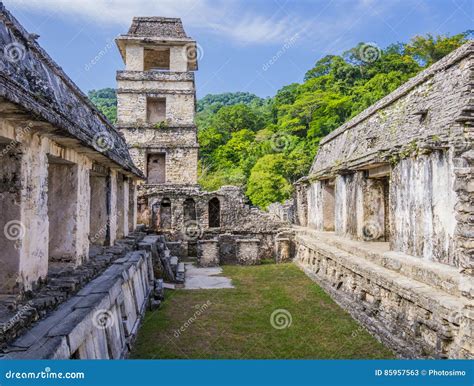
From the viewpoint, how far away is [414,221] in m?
7.10

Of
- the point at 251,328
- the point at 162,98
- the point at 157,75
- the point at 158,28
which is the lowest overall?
the point at 251,328

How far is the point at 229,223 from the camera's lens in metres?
16.8

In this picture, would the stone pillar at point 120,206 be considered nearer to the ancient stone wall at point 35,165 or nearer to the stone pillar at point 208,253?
the ancient stone wall at point 35,165

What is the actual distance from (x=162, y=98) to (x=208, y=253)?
8628 millimetres

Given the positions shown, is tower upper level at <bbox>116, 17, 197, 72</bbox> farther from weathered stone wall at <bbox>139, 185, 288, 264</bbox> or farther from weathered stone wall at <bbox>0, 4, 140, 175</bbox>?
weathered stone wall at <bbox>0, 4, 140, 175</bbox>

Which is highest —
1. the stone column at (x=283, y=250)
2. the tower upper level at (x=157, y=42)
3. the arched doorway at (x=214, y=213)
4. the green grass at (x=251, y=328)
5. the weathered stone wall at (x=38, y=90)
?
the tower upper level at (x=157, y=42)

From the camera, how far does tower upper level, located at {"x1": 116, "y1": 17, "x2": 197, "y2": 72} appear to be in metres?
18.2

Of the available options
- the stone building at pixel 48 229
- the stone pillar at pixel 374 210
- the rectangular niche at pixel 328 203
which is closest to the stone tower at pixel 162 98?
the rectangular niche at pixel 328 203

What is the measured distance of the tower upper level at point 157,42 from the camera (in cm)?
1823

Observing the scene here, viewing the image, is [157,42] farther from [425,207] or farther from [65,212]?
[425,207]

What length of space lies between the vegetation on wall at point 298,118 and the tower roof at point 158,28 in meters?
10.4

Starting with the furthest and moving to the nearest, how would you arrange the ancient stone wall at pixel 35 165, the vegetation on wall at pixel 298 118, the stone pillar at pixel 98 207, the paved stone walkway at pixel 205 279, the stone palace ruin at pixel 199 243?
the vegetation on wall at pixel 298 118
the paved stone walkway at pixel 205 279
the stone pillar at pixel 98 207
the stone palace ruin at pixel 199 243
the ancient stone wall at pixel 35 165

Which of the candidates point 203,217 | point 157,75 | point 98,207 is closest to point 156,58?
point 157,75

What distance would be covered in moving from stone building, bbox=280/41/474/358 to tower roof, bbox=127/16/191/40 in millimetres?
11055
